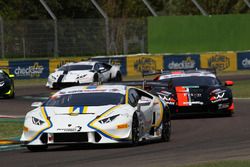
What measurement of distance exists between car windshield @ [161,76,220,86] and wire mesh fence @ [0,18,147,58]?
78.3ft

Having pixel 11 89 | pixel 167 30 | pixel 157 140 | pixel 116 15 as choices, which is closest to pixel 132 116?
pixel 157 140

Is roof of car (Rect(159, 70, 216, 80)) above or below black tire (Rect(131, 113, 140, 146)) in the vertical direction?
above

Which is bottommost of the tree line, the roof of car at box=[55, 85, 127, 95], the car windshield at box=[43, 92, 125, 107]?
the car windshield at box=[43, 92, 125, 107]

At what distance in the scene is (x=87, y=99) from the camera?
47.1 ft

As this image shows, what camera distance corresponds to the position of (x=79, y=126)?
13375mm

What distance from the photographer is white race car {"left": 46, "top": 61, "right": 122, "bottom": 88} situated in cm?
3566

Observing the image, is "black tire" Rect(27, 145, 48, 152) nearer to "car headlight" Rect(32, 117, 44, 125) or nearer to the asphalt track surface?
the asphalt track surface

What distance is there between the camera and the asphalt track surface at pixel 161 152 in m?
11.8

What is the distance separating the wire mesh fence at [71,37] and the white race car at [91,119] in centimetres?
3048

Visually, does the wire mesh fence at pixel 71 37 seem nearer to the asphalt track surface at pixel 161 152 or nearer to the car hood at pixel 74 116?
the asphalt track surface at pixel 161 152

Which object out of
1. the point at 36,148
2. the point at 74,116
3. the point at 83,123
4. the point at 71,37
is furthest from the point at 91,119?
the point at 71,37

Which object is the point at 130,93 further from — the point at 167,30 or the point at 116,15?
the point at 116,15

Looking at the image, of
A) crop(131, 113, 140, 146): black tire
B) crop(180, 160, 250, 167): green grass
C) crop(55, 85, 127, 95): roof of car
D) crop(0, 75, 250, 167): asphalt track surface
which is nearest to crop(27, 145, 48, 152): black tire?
crop(0, 75, 250, 167): asphalt track surface

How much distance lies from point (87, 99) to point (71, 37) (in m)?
32.9
